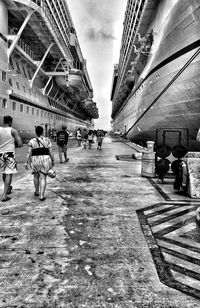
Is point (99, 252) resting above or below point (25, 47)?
below

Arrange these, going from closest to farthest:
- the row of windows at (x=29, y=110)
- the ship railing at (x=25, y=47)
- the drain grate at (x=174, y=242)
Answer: the drain grate at (x=174, y=242)
the row of windows at (x=29, y=110)
the ship railing at (x=25, y=47)

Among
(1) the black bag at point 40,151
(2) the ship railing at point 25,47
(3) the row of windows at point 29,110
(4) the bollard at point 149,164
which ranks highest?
(2) the ship railing at point 25,47

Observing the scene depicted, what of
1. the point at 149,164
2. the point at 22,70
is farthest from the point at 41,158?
the point at 22,70

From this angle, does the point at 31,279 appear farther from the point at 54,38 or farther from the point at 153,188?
the point at 54,38

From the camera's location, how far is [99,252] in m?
2.76

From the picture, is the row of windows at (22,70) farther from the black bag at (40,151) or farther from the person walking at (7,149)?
the black bag at (40,151)

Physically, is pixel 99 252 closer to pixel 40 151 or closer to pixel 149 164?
pixel 40 151

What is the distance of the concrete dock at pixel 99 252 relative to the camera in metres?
1.97

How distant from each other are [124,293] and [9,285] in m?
1.06

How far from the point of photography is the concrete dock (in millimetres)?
1966

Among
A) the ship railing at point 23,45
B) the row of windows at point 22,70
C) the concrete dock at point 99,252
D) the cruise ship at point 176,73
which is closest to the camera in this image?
the concrete dock at point 99,252

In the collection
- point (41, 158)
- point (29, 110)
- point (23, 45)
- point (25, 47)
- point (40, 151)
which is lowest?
point (41, 158)

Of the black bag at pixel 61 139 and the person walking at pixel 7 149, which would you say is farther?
the black bag at pixel 61 139

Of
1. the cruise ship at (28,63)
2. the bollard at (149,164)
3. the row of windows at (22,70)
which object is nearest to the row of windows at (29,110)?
the cruise ship at (28,63)
